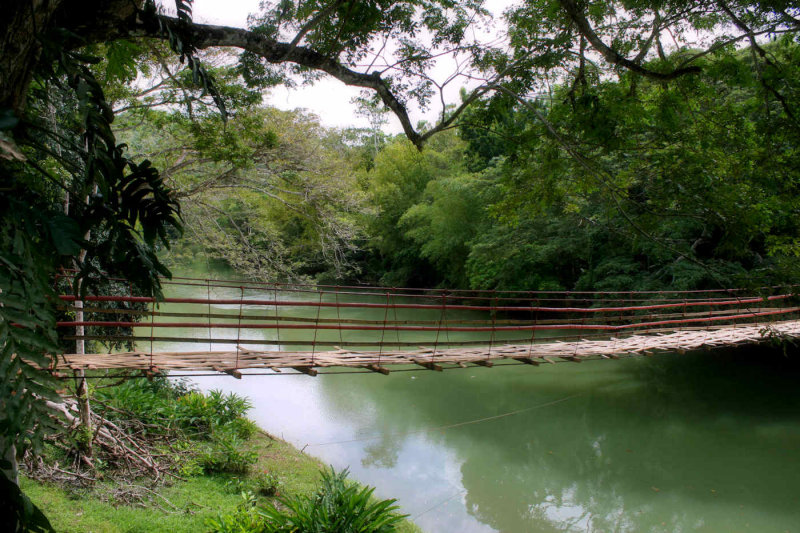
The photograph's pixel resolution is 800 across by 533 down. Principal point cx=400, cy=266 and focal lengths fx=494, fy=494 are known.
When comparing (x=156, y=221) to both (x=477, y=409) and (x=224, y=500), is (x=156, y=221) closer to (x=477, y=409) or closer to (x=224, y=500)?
(x=224, y=500)

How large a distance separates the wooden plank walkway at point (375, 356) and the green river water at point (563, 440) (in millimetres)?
1210

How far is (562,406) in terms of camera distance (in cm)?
669

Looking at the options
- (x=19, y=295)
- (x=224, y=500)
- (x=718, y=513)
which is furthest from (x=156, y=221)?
(x=718, y=513)

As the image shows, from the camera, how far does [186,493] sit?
139 inches

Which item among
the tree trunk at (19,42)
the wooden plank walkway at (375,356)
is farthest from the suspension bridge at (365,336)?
the tree trunk at (19,42)

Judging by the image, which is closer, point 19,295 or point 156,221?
point 19,295

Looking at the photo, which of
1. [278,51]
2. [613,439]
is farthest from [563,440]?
[278,51]

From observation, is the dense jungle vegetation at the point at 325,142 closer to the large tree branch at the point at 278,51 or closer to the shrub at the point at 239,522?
the large tree branch at the point at 278,51

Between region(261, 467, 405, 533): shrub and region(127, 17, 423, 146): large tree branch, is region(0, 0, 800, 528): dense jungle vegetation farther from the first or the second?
region(261, 467, 405, 533): shrub

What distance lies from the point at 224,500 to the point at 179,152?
445 cm

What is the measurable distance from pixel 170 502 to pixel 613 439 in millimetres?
4732

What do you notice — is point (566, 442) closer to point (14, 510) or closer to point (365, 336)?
point (365, 336)

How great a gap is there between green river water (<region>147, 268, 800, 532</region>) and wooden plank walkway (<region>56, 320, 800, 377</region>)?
47.7 inches

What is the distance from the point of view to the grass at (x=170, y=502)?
9.45ft
